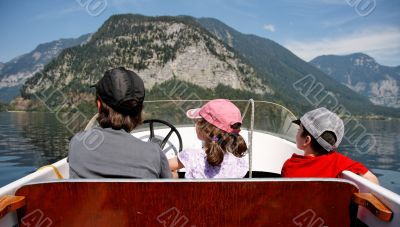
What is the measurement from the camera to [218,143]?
2891 millimetres

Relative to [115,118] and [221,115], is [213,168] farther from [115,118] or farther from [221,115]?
[115,118]

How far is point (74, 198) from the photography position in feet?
5.88

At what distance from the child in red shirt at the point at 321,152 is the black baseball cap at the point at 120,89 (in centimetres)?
123

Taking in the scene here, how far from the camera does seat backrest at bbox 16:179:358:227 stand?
1.79 m

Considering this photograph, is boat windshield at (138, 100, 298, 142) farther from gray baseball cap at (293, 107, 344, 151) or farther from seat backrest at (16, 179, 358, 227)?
seat backrest at (16, 179, 358, 227)

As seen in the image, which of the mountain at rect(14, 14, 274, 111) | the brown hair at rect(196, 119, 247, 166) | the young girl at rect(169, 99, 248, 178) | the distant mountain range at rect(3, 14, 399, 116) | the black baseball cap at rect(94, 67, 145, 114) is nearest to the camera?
the black baseball cap at rect(94, 67, 145, 114)

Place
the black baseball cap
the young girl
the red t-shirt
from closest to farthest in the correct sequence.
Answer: the black baseball cap
the red t-shirt
the young girl

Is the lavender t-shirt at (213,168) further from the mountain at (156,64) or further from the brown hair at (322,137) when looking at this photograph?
the mountain at (156,64)

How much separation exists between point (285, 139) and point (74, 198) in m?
3.25

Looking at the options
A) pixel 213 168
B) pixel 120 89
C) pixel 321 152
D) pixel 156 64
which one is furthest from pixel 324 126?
pixel 156 64

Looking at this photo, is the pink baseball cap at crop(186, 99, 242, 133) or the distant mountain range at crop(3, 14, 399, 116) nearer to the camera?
the pink baseball cap at crop(186, 99, 242, 133)

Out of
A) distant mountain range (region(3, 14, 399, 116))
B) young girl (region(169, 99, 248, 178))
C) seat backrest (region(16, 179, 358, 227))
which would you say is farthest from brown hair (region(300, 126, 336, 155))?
distant mountain range (region(3, 14, 399, 116))

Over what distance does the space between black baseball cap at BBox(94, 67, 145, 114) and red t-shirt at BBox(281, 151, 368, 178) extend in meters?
1.22

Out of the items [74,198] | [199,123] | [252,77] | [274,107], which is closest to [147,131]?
[274,107]
